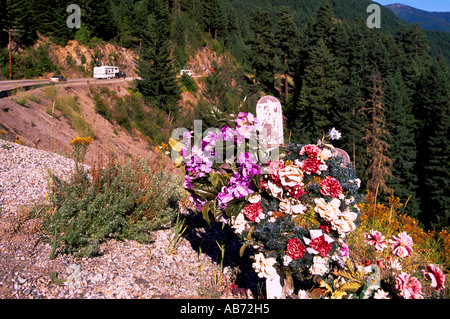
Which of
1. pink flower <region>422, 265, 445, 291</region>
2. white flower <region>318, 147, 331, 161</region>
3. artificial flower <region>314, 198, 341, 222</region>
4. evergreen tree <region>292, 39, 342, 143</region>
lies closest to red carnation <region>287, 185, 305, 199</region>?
artificial flower <region>314, 198, 341, 222</region>

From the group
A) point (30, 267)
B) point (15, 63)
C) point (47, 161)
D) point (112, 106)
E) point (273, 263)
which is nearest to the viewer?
point (273, 263)

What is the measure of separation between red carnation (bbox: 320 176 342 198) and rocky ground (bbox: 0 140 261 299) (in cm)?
144

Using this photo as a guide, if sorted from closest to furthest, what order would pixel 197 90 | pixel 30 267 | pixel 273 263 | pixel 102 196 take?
1. pixel 273 263
2. pixel 30 267
3. pixel 102 196
4. pixel 197 90

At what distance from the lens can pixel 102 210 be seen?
150 inches

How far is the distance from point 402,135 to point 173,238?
96.7 ft

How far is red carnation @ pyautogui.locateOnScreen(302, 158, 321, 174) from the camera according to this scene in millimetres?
2865

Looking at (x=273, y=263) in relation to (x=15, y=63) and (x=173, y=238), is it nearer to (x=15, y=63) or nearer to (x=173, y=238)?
(x=173, y=238)

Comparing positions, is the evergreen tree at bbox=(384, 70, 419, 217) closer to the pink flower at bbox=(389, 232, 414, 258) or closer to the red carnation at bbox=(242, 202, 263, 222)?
the pink flower at bbox=(389, 232, 414, 258)

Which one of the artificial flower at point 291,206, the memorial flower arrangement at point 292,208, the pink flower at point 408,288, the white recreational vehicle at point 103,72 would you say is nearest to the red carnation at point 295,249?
the memorial flower arrangement at point 292,208

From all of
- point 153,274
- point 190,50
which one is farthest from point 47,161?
point 190,50

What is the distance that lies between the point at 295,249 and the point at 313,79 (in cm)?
3259

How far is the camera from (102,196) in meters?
3.91

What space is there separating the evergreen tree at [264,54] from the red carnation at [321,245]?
124 feet

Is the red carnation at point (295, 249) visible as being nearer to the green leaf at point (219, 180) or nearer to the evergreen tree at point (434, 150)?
the green leaf at point (219, 180)
